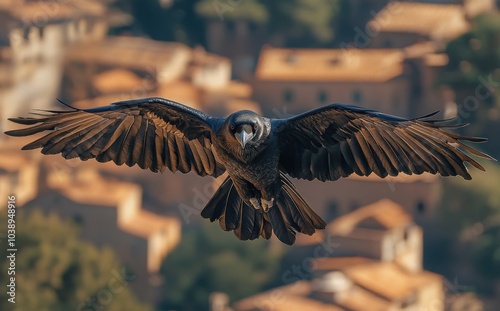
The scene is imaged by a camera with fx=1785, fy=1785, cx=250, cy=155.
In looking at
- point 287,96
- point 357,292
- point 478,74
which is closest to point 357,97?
point 287,96

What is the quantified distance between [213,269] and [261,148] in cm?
2131

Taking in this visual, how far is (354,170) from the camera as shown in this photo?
6430 mm

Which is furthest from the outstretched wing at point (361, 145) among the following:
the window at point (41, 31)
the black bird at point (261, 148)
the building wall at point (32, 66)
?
the window at point (41, 31)

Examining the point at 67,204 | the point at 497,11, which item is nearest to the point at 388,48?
the point at 497,11

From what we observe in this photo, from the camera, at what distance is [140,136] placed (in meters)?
6.68

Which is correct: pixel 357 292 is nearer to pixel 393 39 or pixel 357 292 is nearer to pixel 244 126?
pixel 393 39

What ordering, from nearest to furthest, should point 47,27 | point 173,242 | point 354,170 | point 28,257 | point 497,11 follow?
point 354,170 < point 28,257 < point 173,242 < point 47,27 < point 497,11

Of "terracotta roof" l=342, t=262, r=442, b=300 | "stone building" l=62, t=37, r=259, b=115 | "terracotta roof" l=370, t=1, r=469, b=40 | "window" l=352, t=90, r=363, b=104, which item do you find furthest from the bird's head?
"terracotta roof" l=370, t=1, r=469, b=40

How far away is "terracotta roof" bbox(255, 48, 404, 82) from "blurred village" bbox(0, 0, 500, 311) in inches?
1.8

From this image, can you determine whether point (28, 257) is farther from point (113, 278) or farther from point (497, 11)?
point (497, 11)

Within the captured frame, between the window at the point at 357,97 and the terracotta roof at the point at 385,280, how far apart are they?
545 cm

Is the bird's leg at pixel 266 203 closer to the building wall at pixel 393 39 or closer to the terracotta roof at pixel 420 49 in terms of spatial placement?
the terracotta roof at pixel 420 49

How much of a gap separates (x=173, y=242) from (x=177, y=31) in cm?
1056

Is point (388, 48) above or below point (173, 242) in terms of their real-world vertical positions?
above
